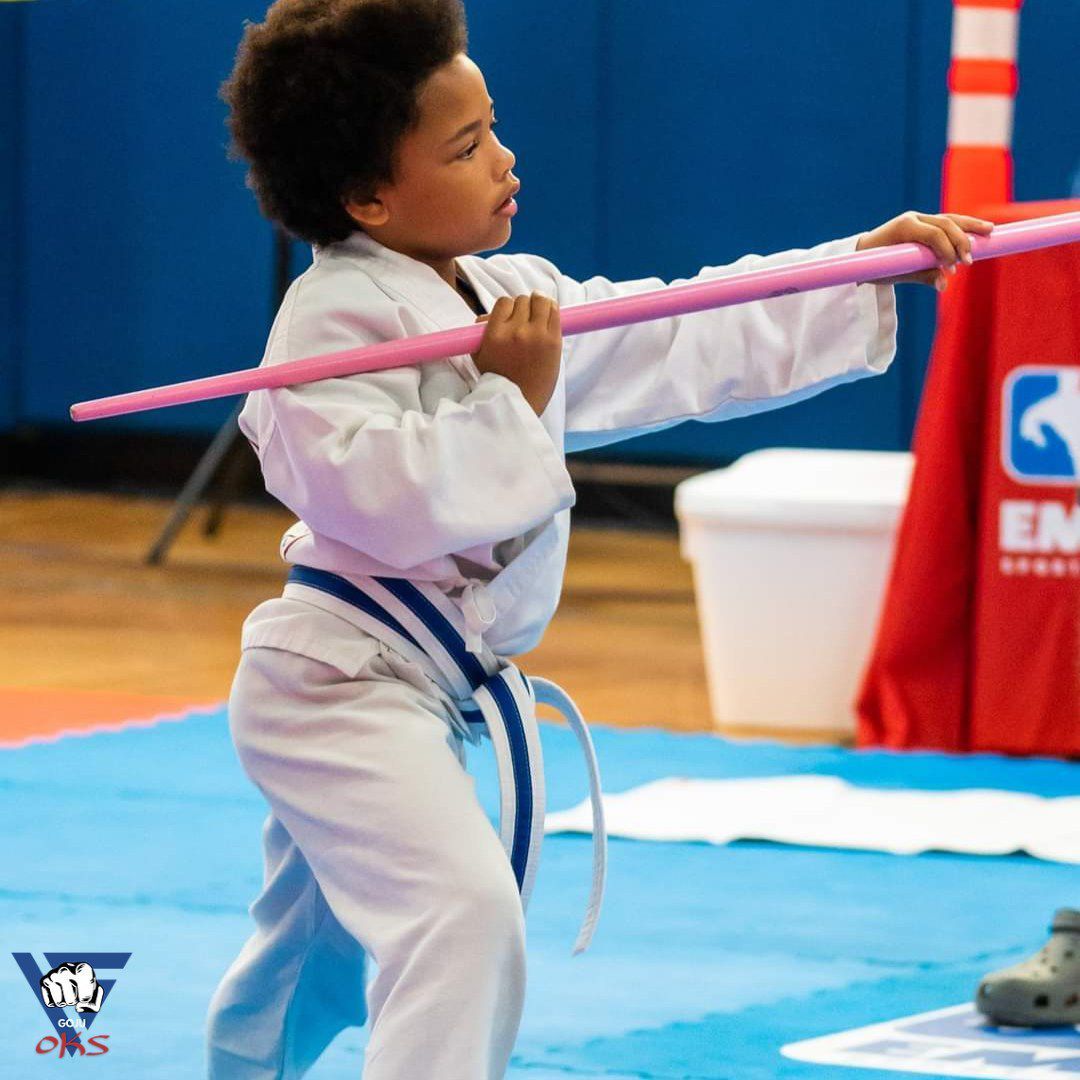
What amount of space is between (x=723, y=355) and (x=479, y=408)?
0.39 meters

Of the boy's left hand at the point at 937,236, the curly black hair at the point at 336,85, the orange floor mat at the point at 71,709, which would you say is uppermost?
the curly black hair at the point at 336,85

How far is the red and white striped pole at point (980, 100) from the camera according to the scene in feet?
13.7

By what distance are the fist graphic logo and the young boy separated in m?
0.18

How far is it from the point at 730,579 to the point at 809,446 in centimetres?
246

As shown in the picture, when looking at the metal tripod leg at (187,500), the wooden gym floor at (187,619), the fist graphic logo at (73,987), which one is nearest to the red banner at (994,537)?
the wooden gym floor at (187,619)

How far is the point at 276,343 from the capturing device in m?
1.75

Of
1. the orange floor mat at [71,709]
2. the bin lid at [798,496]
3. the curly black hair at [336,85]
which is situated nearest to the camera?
the curly black hair at [336,85]

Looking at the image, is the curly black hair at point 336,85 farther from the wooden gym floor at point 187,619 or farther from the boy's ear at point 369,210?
the wooden gym floor at point 187,619

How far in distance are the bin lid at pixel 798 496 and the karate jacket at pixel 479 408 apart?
178 cm

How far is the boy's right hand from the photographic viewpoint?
169 cm

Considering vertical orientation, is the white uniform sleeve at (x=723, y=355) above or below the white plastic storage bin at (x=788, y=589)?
above

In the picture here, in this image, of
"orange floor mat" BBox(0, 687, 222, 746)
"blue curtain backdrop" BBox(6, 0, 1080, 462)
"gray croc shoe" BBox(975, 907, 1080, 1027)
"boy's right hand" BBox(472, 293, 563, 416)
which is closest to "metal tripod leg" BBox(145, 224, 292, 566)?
"blue curtain backdrop" BBox(6, 0, 1080, 462)

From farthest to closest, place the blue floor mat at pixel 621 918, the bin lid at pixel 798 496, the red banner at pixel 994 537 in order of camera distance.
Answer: the bin lid at pixel 798 496
the red banner at pixel 994 537
the blue floor mat at pixel 621 918

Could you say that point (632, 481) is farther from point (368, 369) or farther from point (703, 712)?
point (368, 369)
